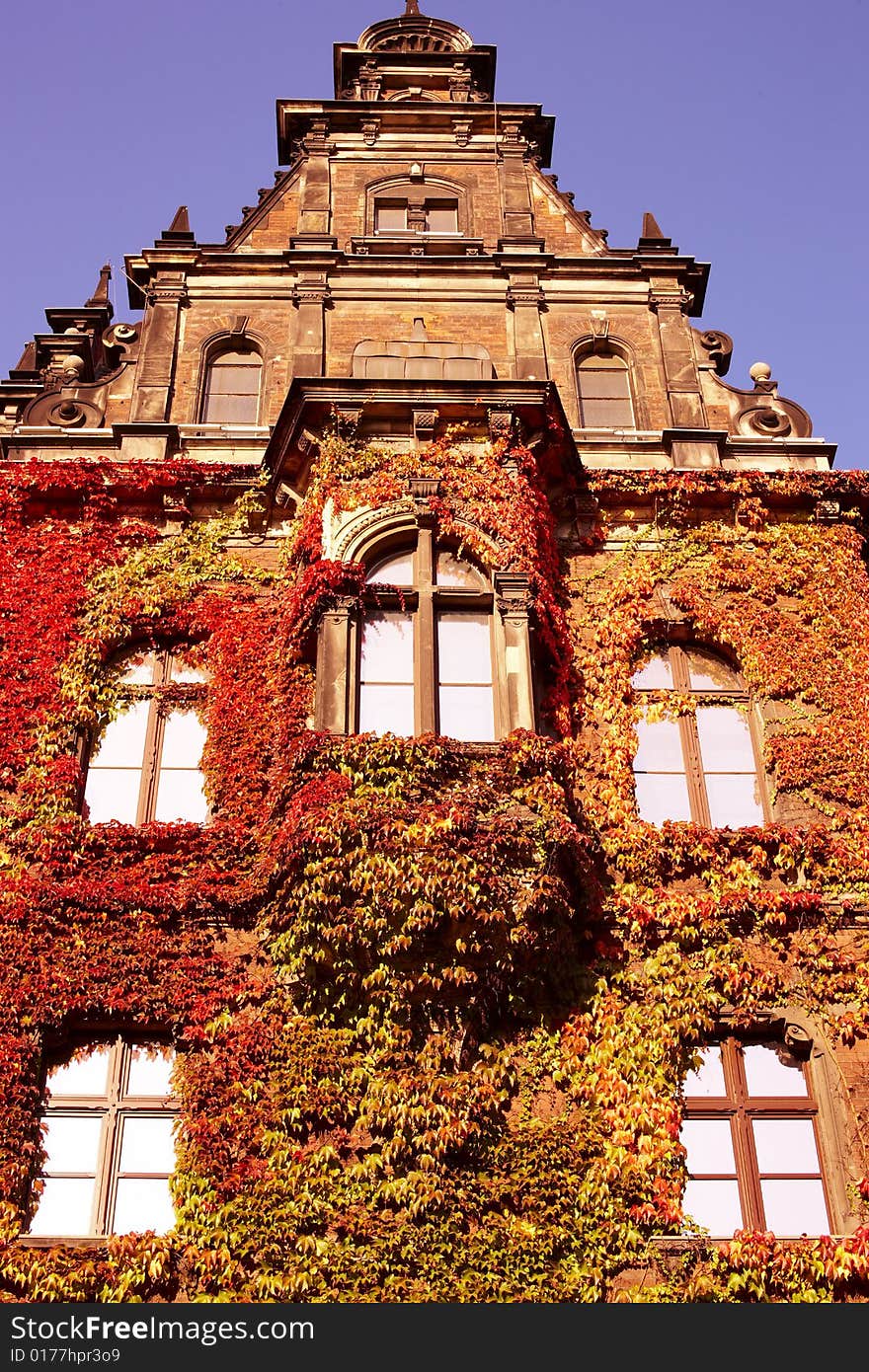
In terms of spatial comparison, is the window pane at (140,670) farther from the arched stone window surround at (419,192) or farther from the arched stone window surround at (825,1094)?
the arched stone window surround at (419,192)

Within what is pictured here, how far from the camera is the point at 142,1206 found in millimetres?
13938

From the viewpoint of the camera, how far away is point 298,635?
1689 cm

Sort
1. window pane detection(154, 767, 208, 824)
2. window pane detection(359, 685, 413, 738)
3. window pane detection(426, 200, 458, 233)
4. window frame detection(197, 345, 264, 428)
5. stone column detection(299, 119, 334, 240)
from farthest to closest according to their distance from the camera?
window pane detection(426, 200, 458, 233) < stone column detection(299, 119, 334, 240) < window frame detection(197, 345, 264, 428) < window pane detection(154, 767, 208, 824) < window pane detection(359, 685, 413, 738)

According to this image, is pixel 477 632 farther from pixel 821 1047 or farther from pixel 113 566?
pixel 821 1047

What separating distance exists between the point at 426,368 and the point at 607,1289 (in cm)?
1008

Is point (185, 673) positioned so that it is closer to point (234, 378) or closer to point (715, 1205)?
point (234, 378)

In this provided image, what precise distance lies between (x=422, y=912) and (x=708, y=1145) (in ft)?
10.9

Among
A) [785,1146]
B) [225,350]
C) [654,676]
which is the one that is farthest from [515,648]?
[225,350]

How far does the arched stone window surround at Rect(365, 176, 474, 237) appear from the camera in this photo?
72.9 feet

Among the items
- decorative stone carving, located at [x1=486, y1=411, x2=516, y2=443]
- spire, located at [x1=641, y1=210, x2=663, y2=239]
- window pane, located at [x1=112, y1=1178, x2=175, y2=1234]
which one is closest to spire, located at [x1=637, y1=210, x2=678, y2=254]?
spire, located at [x1=641, y1=210, x2=663, y2=239]

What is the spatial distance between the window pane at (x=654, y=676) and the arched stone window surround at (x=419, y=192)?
742cm

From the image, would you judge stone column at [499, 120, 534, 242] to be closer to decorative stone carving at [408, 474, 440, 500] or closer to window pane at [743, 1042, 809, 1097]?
decorative stone carving at [408, 474, 440, 500]

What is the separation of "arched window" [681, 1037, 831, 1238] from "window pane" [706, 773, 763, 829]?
2523 millimetres

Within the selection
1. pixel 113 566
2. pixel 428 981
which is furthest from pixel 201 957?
pixel 113 566
